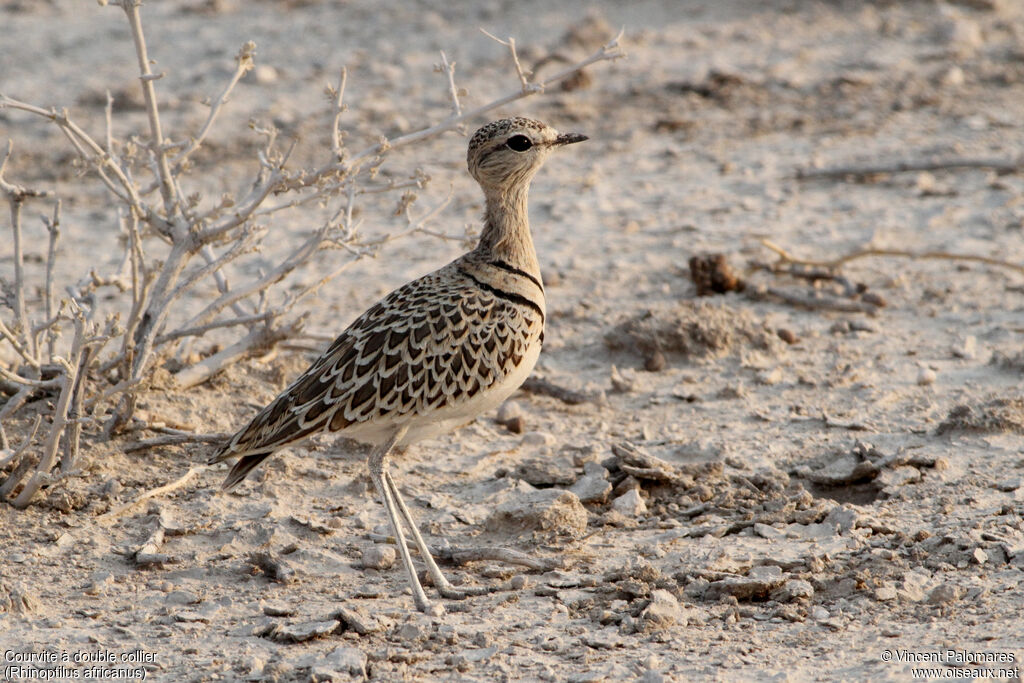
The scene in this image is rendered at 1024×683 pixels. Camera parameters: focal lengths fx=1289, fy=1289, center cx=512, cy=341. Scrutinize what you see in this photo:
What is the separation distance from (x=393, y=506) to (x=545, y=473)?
876mm

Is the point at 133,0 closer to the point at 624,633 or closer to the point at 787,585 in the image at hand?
the point at 624,633

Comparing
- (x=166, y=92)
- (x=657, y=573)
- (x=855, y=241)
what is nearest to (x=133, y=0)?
(x=657, y=573)

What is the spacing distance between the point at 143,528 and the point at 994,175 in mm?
5985

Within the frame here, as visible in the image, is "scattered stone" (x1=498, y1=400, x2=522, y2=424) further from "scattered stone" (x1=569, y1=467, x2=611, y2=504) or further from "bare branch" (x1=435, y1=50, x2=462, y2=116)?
"bare branch" (x1=435, y1=50, x2=462, y2=116)

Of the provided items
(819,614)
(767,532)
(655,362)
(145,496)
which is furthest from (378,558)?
(655,362)

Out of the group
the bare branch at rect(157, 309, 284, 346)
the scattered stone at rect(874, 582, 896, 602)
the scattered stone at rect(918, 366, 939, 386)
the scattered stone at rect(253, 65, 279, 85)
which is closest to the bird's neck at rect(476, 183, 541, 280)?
the bare branch at rect(157, 309, 284, 346)

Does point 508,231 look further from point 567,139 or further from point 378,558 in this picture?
point 378,558

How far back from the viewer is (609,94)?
9891 mm

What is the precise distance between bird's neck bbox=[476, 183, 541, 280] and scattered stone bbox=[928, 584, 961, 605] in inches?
70.2

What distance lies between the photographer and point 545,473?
5.12 meters

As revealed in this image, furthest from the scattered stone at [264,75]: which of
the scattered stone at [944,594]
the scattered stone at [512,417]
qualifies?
the scattered stone at [944,594]

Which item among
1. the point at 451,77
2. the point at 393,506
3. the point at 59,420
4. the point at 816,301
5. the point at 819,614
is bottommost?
the point at 819,614

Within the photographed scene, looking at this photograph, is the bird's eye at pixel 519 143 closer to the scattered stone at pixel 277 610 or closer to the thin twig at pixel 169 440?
the thin twig at pixel 169 440

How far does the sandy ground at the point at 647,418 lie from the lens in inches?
158
